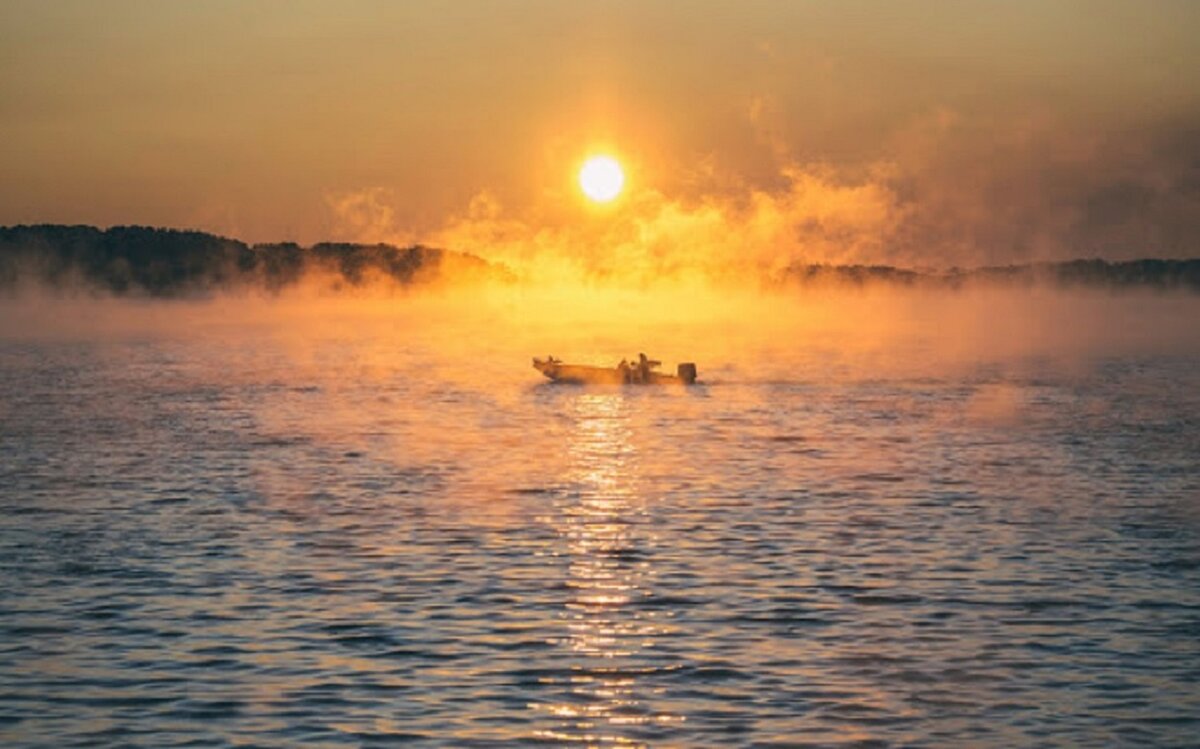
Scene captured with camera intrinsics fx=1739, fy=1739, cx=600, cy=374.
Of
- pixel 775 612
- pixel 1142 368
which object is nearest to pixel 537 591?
pixel 775 612

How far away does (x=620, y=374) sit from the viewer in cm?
10325

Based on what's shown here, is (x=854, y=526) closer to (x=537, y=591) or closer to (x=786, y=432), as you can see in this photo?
(x=537, y=591)

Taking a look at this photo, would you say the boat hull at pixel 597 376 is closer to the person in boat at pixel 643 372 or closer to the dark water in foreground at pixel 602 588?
the person in boat at pixel 643 372

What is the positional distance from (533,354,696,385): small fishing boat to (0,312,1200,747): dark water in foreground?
3149 cm

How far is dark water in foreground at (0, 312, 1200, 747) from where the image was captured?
23250 mm

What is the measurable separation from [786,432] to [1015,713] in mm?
47906

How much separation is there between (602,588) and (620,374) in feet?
231

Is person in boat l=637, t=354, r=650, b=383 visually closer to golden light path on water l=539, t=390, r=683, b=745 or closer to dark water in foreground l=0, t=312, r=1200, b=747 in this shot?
dark water in foreground l=0, t=312, r=1200, b=747

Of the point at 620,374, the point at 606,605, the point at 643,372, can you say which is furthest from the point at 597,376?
the point at 606,605

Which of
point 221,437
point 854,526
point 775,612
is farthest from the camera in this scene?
point 221,437

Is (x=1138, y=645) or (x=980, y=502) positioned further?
(x=980, y=502)

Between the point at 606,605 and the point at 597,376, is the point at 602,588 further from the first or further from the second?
the point at 597,376

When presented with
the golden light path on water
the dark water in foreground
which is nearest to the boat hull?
the dark water in foreground

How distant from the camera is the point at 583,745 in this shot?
21641 millimetres
